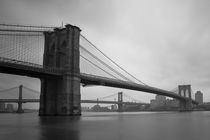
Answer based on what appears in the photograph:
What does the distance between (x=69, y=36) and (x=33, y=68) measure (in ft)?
37.7

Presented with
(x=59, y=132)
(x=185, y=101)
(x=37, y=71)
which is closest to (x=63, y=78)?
(x=37, y=71)

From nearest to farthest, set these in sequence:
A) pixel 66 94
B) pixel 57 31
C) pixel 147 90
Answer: pixel 66 94 → pixel 57 31 → pixel 147 90

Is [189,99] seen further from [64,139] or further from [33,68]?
Answer: [64,139]

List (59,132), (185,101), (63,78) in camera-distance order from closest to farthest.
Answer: (59,132) < (63,78) < (185,101)

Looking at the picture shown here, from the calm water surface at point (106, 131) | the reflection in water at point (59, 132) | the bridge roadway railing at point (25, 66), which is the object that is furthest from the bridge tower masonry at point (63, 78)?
the reflection in water at point (59, 132)

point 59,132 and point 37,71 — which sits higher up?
point 37,71

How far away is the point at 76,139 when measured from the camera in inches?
Answer: 583

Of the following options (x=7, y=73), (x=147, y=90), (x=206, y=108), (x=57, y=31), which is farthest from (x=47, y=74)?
(x=206, y=108)

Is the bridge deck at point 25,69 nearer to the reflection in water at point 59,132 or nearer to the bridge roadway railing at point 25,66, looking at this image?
the bridge roadway railing at point 25,66

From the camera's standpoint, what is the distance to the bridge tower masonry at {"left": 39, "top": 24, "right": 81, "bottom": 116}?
157ft

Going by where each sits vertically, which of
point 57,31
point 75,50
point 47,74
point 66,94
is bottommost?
point 66,94

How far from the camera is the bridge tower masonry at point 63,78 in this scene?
4778 centimetres

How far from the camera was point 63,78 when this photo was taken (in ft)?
158

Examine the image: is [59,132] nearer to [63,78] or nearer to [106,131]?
[106,131]
